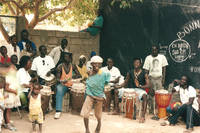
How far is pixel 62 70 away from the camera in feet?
28.0

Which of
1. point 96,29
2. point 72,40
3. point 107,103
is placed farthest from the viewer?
point 96,29

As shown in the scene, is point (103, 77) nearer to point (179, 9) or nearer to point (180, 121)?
point (180, 121)

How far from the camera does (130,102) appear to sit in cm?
836

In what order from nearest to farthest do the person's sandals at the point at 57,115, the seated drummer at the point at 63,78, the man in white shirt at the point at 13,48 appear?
the person's sandals at the point at 57,115, the seated drummer at the point at 63,78, the man in white shirt at the point at 13,48

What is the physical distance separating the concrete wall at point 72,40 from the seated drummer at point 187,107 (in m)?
4.26

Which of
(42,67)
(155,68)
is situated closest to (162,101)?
(155,68)

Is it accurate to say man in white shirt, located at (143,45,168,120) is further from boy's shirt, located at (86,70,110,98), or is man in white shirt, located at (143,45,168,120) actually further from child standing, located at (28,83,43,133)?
child standing, located at (28,83,43,133)

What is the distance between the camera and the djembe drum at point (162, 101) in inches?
335

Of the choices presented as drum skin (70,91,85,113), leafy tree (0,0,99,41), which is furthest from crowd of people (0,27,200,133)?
leafy tree (0,0,99,41)

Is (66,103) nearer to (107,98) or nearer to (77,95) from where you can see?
(77,95)

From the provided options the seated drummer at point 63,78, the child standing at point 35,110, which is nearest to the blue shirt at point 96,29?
A: the seated drummer at point 63,78

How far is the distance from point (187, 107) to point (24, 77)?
3.71 meters

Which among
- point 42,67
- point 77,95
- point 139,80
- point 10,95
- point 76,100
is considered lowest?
point 76,100

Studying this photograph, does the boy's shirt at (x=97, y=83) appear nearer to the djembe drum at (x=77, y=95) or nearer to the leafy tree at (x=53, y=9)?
the djembe drum at (x=77, y=95)
